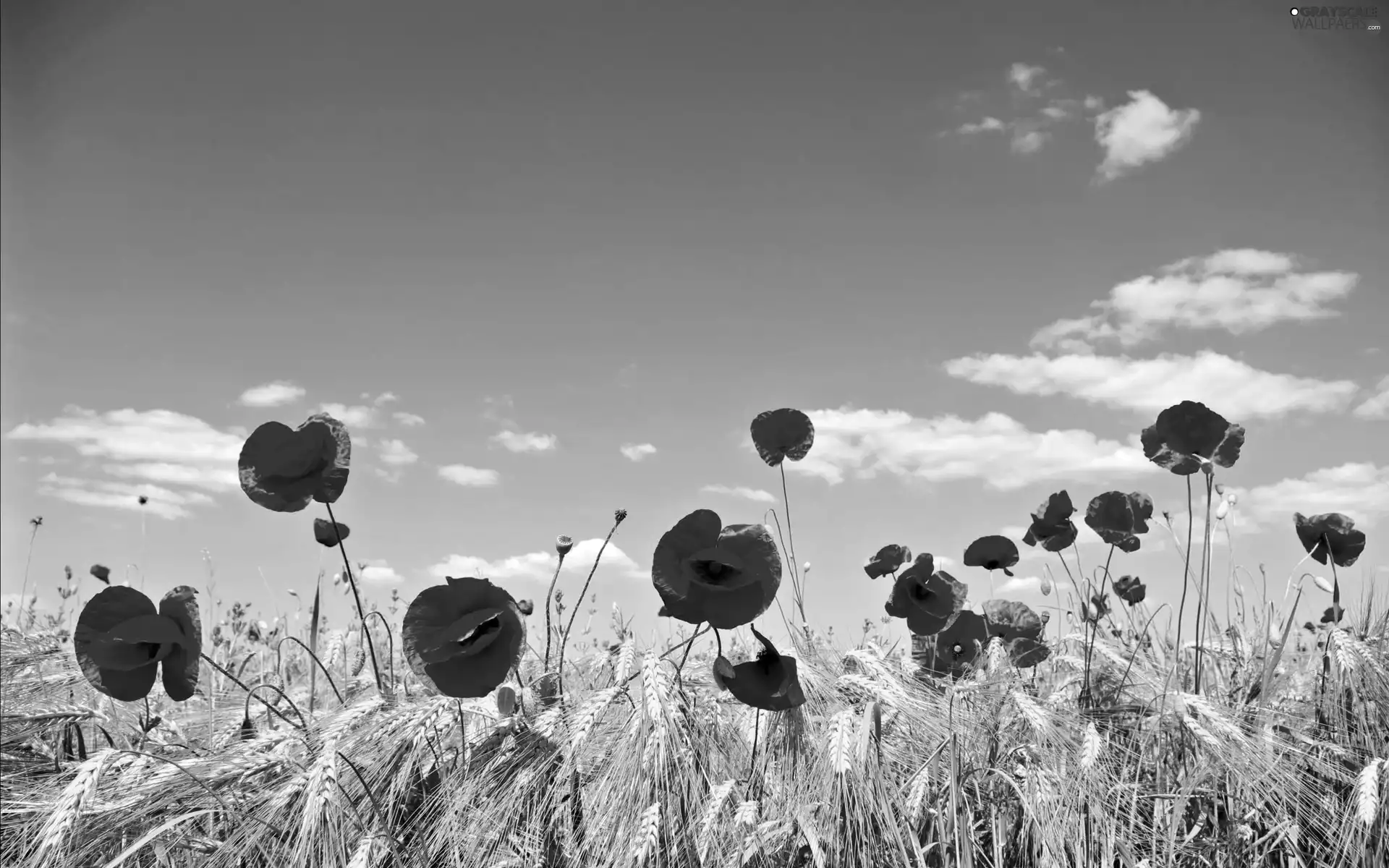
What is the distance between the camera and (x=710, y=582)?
1.75 metres

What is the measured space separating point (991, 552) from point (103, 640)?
2578 mm

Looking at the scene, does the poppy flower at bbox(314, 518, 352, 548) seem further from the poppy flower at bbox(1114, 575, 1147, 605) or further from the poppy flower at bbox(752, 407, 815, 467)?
the poppy flower at bbox(1114, 575, 1147, 605)

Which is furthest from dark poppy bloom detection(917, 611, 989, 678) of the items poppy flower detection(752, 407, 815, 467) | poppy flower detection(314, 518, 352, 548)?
poppy flower detection(314, 518, 352, 548)

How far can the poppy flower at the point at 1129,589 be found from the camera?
3914 millimetres

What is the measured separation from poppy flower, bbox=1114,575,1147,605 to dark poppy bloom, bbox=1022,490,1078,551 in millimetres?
751

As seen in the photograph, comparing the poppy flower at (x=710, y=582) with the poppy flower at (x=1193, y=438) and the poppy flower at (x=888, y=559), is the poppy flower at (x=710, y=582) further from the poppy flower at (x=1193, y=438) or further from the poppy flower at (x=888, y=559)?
the poppy flower at (x=1193, y=438)

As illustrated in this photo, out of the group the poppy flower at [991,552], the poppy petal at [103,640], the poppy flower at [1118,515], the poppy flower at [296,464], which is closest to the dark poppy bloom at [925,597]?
the poppy flower at [991,552]

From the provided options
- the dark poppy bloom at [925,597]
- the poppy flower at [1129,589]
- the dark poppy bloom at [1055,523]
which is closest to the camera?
the dark poppy bloom at [925,597]

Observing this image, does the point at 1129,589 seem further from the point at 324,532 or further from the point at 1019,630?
the point at 324,532

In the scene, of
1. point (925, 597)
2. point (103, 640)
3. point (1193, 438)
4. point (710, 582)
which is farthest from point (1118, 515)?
point (103, 640)

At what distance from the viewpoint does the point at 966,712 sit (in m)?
2.37

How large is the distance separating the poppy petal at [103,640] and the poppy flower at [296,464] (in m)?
0.34

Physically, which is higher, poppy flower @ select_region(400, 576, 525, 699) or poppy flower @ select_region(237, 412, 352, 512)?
poppy flower @ select_region(237, 412, 352, 512)

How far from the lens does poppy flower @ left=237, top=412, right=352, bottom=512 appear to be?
6.88ft
